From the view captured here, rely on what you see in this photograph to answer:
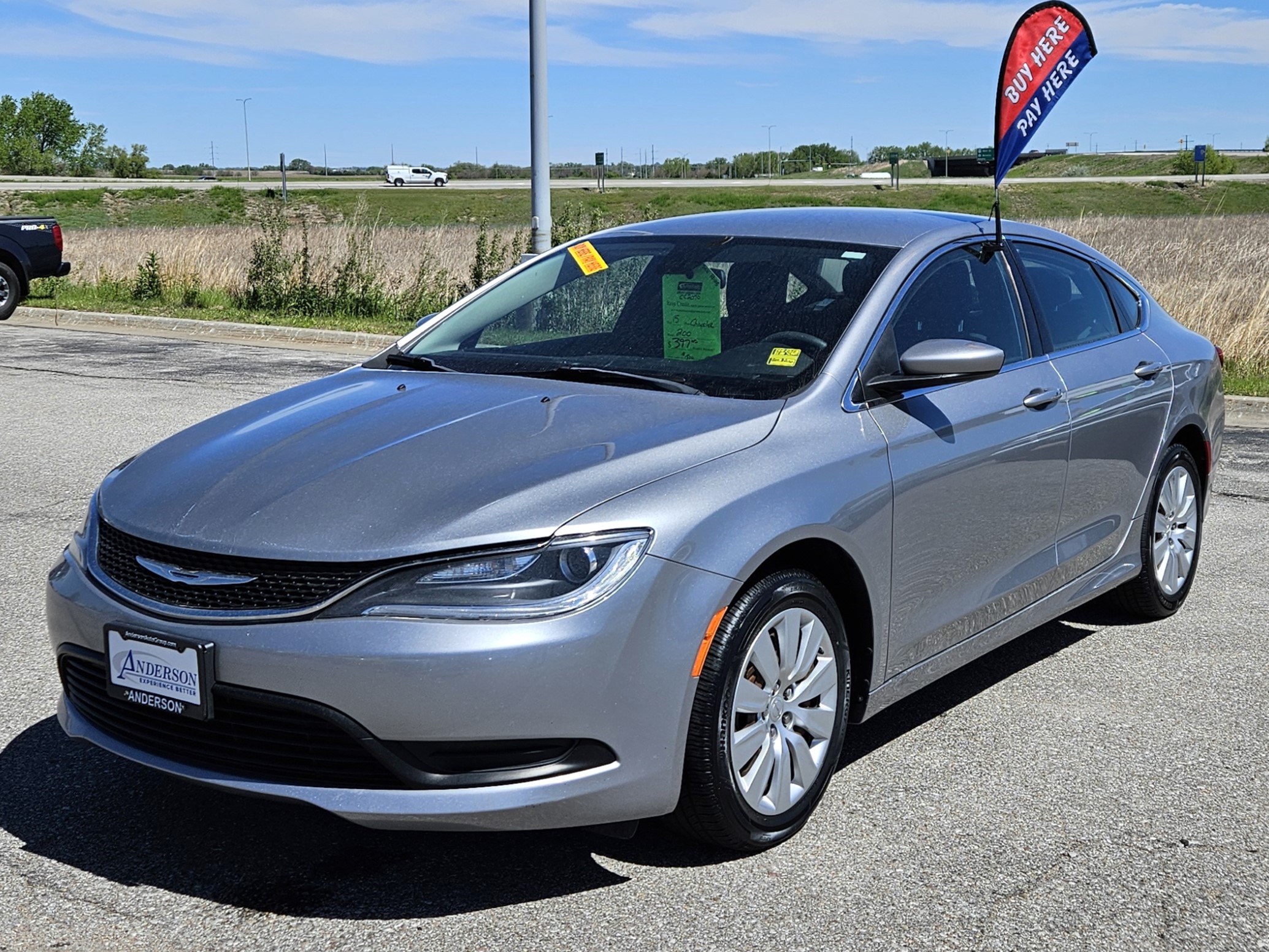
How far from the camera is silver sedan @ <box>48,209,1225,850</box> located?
3076 millimetres

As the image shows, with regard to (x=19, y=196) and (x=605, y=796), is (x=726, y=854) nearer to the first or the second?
(x=605, y=796)

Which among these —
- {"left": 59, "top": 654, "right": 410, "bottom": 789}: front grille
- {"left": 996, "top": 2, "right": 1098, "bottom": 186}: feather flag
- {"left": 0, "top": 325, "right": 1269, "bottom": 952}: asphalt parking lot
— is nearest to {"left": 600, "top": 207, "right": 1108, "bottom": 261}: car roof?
{"left": 996, "top": 2, "right": 1098, "bottom": 186}: feather flag

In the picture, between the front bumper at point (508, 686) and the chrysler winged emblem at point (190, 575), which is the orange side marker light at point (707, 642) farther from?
the chrysler winged emblem at point (190, 575)

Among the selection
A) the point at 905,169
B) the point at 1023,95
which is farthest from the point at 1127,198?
the point at 1023,95

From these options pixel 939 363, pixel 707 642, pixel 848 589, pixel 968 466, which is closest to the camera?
pixel 707 642

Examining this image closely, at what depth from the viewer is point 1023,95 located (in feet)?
19.6

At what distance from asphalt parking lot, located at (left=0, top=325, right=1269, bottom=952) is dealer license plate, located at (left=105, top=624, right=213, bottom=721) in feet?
1.22

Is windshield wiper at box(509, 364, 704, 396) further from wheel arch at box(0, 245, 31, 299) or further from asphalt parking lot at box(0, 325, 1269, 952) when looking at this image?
wheel arch at box(0, 245, 31, 299)

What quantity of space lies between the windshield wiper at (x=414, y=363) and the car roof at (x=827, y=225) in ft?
3.00

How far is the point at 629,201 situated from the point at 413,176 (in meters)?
27.6

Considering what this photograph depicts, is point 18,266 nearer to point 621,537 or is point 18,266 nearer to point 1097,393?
point 1097,393

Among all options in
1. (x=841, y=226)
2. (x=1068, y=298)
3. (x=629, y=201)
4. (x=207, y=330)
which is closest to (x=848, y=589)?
(x=841, y=226)

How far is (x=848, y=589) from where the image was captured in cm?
383

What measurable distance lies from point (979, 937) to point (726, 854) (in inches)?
27.2
